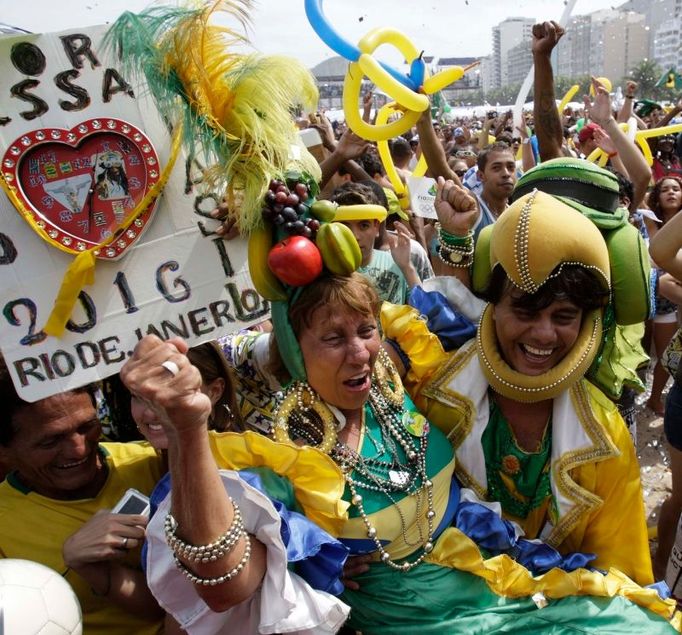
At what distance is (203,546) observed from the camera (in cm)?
110

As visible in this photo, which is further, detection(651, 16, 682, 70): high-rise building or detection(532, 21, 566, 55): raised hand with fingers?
detection(651, 16, 682, 70): high-rise building

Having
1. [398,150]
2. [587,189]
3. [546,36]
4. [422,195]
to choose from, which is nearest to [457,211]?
[587,189]

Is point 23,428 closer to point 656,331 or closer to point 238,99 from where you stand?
point 238,99

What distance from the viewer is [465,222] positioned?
194 cm

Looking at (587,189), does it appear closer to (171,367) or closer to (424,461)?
(424,461)

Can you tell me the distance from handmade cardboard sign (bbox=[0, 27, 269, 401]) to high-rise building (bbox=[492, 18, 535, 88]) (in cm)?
8862

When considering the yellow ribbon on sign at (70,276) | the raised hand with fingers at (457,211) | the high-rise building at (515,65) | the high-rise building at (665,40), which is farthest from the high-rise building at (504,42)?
the yellow ribbon on sign at (70,276)

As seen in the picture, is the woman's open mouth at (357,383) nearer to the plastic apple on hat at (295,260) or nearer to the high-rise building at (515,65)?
the plastic apple on hat at (295,260)

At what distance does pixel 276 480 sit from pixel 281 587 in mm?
265

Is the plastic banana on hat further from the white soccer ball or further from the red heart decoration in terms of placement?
the white soccer ball

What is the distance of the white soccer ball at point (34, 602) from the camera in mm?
965

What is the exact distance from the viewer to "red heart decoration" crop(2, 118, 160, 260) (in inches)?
56.7

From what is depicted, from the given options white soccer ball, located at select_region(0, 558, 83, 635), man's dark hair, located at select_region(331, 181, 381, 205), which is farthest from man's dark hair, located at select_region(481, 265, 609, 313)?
man's dark hair, located at select_region(331, 181, 381, 205)

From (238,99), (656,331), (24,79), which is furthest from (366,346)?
(656,331)
